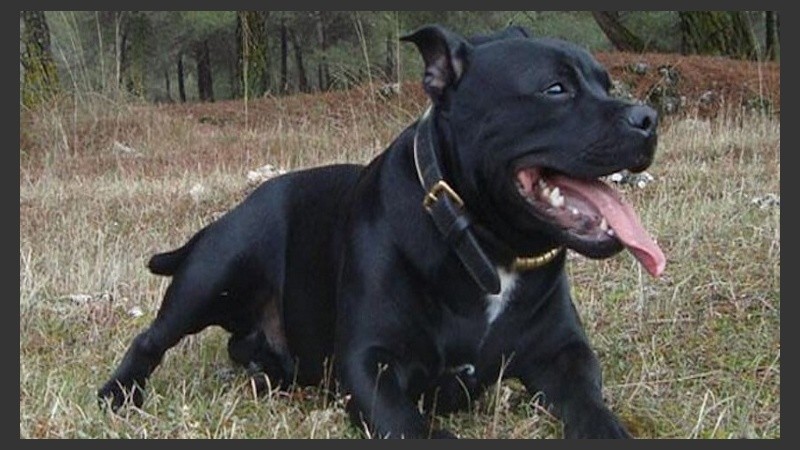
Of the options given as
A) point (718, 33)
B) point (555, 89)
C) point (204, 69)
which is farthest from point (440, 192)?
point (204, 69)

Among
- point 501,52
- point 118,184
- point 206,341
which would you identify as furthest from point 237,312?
point 118,184

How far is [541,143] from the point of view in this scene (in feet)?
11.0

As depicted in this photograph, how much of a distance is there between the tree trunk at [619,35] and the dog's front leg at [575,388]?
1452cm

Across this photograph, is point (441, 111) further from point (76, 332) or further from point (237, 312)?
point (76, 332)

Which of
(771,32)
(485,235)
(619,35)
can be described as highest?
(485,235)

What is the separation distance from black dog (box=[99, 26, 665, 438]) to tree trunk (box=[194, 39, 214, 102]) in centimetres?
2305

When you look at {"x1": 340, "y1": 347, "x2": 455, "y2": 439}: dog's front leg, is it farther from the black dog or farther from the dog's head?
the dog's head

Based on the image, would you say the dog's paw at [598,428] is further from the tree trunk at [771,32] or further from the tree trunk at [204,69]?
the tree trunk at [204,69]

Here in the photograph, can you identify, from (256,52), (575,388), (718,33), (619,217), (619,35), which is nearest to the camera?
(619,217)

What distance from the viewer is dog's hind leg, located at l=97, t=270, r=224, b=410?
4051mm

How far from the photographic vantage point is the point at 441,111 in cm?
362

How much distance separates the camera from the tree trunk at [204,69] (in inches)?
1076

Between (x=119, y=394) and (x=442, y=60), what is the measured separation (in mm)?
1512

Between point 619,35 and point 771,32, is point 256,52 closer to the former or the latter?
point 619,35
